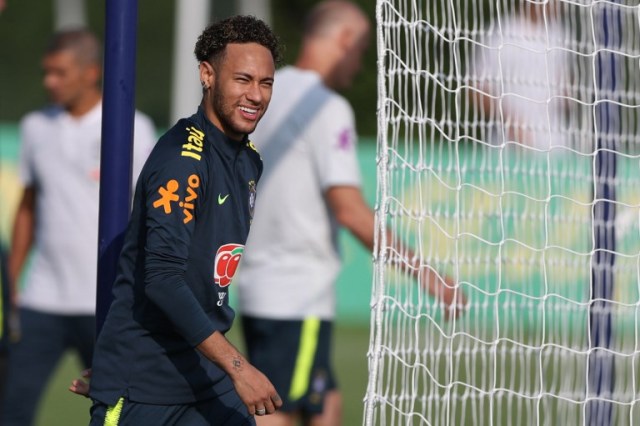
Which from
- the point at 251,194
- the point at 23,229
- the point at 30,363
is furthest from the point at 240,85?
the point at 23,229

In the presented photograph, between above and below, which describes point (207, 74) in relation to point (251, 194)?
above

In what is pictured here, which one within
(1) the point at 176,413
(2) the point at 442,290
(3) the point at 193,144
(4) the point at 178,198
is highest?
(3) the point at 193,144

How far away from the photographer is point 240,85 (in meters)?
3.25

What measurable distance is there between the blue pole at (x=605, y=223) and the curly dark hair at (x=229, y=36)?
200 centimetres

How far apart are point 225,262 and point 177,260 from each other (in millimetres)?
276

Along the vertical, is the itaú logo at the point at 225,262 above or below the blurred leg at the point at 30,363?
above

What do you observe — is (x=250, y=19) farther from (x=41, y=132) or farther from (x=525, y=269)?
(x=41, y=132)

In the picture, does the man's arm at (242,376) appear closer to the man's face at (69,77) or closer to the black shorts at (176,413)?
the black shorts at (176,413)

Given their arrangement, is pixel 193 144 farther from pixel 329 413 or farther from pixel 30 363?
pixel 30 363

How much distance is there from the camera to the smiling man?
126 inches

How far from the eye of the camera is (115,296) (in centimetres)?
334

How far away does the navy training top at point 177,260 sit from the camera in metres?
3.05

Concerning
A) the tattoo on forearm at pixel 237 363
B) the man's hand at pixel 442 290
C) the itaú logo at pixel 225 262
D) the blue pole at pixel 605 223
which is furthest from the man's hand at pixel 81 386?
the blue pole at pixel 605 223

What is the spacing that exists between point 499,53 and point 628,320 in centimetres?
150
